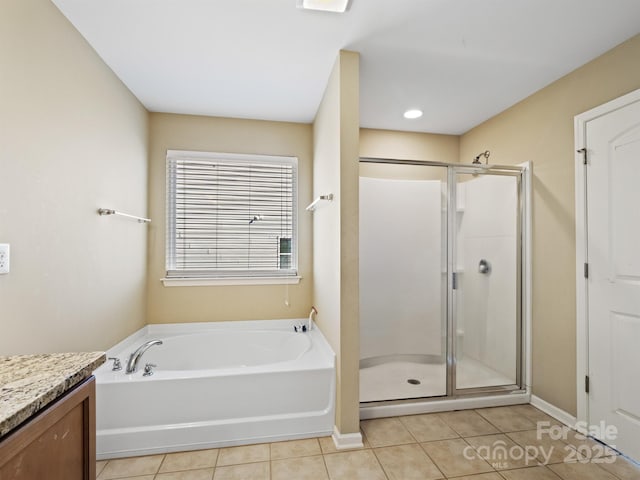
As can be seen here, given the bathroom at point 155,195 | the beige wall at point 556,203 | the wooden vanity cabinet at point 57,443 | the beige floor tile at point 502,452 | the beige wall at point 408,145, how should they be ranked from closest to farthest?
1. the wooden vanity cabinet at point 57,443
2. the bathroom at point 155,195
3. the beige floor tile at point 502,452
4. the beige wall at point 556,203
5. the beige wall at point 408,145

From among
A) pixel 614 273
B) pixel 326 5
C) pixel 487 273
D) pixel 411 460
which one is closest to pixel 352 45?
pixel 326 5

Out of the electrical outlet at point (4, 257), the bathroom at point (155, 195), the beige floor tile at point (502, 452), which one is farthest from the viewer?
the beige floor tile at point (502, 452)

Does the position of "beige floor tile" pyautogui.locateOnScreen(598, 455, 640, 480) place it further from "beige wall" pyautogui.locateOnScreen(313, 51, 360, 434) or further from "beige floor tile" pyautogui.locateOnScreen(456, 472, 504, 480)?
"beige wall" pyautogui.locateOnScreen(313, 51, 360, 434)

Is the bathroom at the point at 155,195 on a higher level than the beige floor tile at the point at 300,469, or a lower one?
higher

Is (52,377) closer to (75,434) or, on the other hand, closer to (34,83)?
(75,434)

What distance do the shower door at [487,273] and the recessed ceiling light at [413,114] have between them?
2.46ft

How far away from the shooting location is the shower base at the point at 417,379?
8.03 ft

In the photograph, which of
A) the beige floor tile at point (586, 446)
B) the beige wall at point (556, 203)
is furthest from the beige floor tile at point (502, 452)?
the beige wall at point (556, 203)

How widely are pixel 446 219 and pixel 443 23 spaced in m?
1.31

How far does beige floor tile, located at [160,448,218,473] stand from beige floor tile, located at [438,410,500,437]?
5.08ft

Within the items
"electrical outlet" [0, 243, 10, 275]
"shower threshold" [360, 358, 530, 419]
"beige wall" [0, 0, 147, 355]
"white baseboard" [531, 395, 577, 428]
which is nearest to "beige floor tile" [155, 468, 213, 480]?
"beige wall" [0, 0, 147, 355]

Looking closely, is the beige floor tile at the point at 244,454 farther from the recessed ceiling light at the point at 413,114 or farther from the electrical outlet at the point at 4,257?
the recessed ceiling light at the point at 413,114

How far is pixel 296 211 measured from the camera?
313 centimetres

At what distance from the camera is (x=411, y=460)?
182 cm
